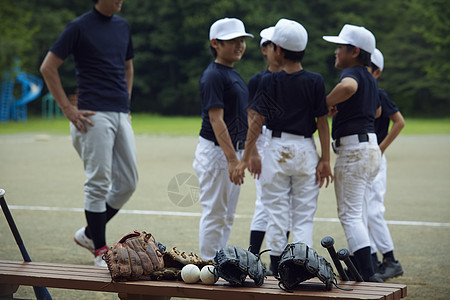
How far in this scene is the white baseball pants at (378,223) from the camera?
5.07m

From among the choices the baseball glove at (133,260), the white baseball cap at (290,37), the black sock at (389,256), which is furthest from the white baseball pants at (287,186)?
the baseball glove at (133,260)

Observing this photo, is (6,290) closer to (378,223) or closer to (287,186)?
(287,186)

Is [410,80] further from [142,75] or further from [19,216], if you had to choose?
[19,216]

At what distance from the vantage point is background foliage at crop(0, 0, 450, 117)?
45062 mm

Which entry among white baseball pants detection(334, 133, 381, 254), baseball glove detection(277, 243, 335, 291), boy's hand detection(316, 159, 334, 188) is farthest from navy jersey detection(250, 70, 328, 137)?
baseball glove detection(277, 243, 335, 291)

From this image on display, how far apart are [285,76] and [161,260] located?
1788mm

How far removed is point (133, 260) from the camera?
312 cm

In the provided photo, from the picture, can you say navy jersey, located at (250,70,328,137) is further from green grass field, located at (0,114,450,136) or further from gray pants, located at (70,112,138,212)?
green grass field, located at (0,114,450,136)

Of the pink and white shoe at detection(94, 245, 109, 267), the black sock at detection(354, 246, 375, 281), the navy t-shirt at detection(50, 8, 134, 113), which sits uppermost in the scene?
the navy t-shirt at detection(50, 8, 134, 113)

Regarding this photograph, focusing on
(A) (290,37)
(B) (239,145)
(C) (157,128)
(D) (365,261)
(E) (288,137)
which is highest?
(A) (290,37)

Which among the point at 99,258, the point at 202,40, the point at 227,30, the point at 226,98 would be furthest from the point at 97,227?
the point at 202,40

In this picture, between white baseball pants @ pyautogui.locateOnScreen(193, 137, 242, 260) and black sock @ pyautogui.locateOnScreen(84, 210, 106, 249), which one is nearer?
white baseball pants @ pyautogui.locateOnScreen(193, 137, 242, 260)

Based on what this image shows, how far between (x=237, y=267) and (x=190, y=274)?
237mm

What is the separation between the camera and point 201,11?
45.7 meters
